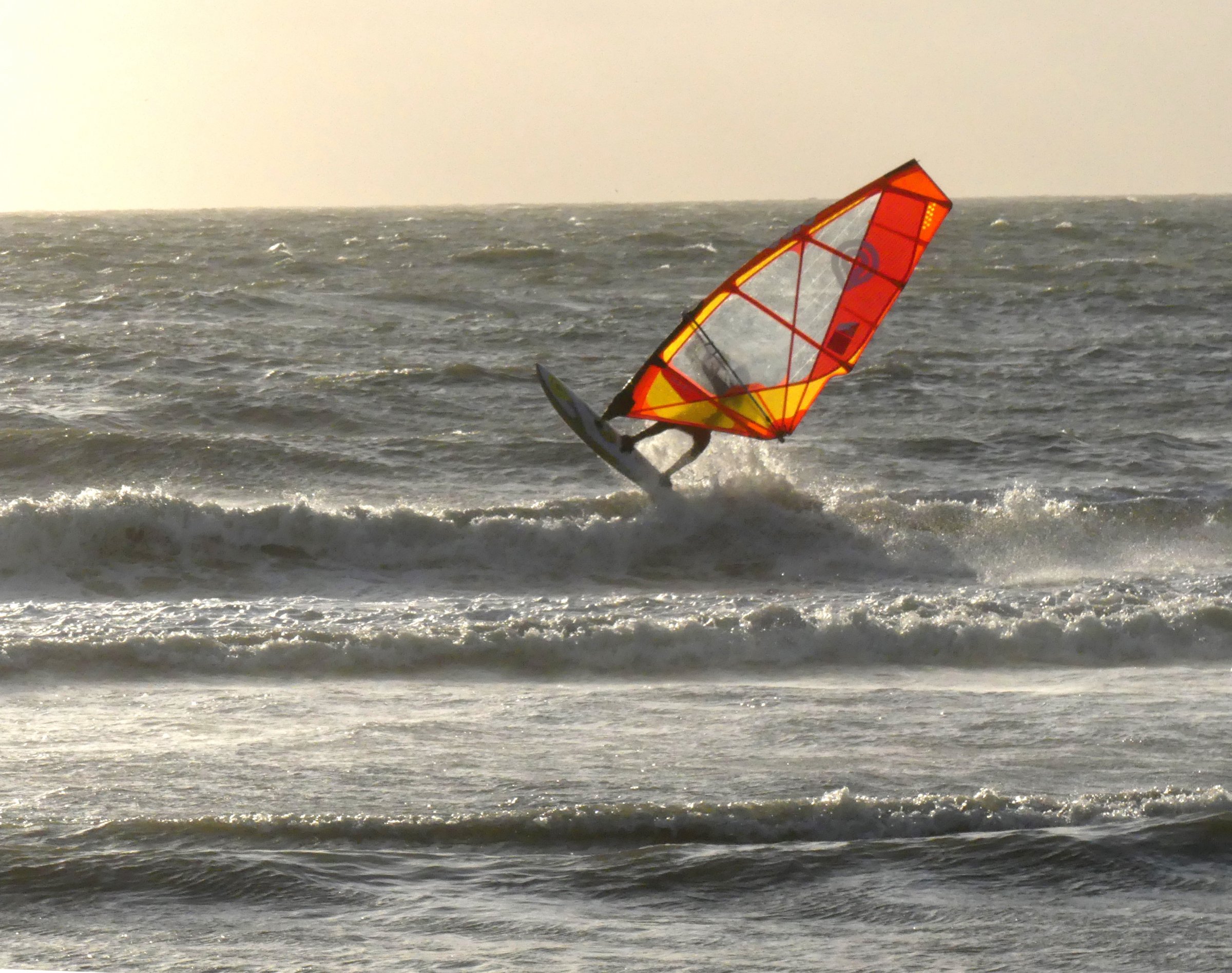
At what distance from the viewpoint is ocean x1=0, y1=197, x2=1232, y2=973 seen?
467 cm

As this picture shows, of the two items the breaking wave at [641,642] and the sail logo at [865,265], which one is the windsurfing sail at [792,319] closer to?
the sail logo at [865,265]

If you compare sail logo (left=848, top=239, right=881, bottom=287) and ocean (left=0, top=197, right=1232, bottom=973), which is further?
sail logo (left=848, top=239, right=881, bottom=287)

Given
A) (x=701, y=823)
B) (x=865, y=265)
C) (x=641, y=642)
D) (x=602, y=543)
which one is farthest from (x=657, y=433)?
(x=701, y=823)

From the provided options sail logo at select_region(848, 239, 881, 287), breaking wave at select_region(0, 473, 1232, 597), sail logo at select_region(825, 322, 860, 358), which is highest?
sail logo at select_region(848, 239, 881, 287)

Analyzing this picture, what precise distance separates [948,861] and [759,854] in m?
0.61

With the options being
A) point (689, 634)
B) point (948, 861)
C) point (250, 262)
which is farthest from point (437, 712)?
point (250, 262)

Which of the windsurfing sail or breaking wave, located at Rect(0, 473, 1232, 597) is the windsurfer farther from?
breaking wave, located at Rect(0, 473, 1232, 597)

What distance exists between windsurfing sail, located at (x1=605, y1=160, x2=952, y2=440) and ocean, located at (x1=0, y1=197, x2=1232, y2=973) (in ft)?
2.46

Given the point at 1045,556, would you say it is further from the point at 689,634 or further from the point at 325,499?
the point at 325,499

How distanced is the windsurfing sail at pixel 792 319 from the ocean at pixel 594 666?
0.75 m

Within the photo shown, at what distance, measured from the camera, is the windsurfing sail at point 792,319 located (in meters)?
11.9

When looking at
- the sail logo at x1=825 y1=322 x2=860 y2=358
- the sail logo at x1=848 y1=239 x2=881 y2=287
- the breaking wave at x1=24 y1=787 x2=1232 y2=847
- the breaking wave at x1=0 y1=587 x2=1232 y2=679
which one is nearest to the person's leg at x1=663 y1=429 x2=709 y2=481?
the sail logo at x1=825 y1=322 x2=860 y2=358

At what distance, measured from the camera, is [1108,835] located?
202 inches

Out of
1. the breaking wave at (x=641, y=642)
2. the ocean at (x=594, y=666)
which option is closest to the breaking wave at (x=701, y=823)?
the ocean at (x=594, y=666)
